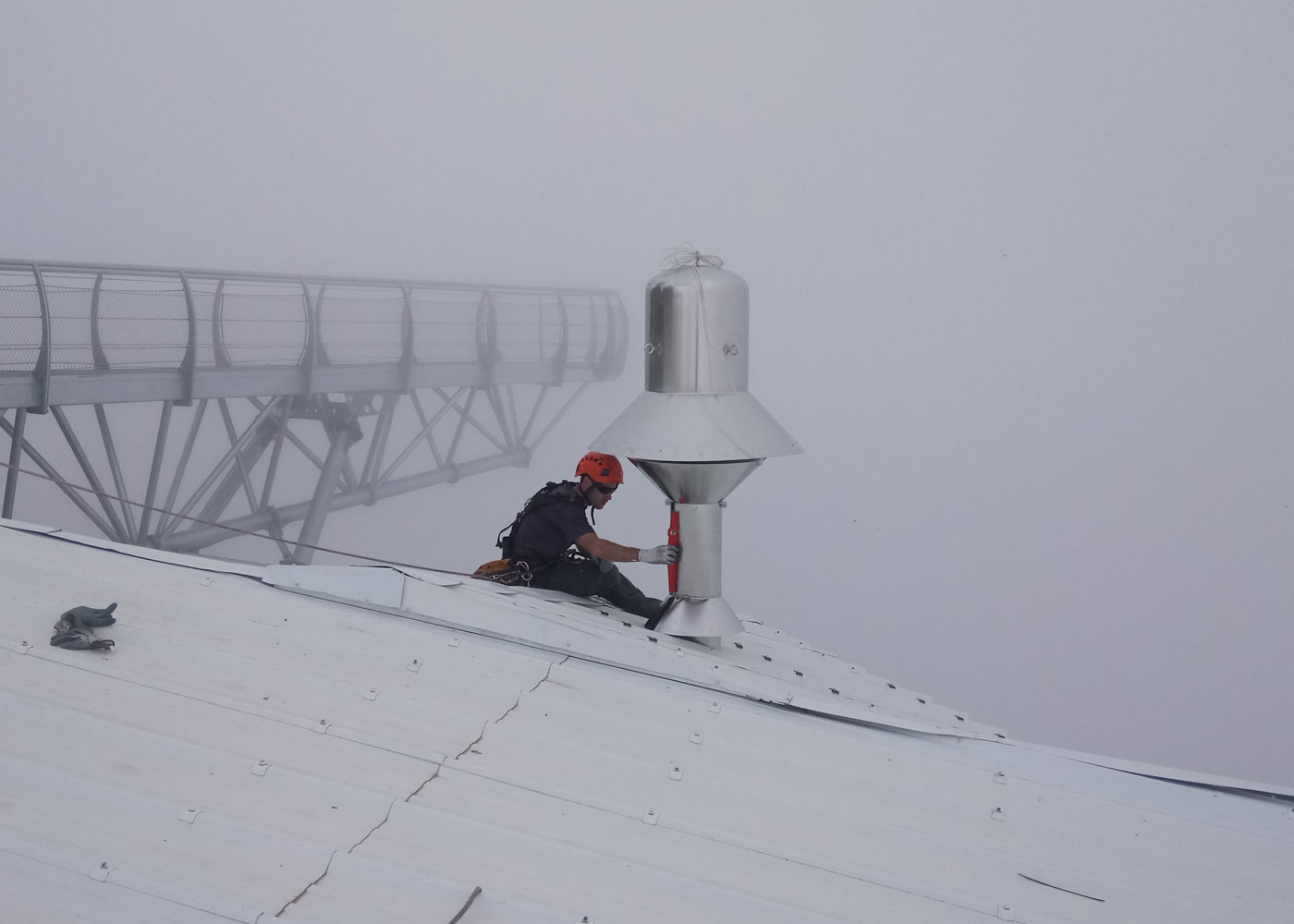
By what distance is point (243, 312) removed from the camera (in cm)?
957

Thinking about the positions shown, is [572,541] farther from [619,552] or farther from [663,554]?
[663,554]

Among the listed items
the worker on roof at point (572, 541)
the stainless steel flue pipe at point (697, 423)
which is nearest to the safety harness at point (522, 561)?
the worker on roof at point (572, 541)

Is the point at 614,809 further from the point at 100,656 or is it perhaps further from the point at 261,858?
the point at 100,656

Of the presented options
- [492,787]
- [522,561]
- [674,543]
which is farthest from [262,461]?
[492,787]

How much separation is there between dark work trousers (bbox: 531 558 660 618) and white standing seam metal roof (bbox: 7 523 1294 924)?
132 cm

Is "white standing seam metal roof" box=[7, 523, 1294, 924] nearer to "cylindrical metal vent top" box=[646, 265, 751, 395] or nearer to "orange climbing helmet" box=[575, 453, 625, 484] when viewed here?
"orange climbing helmet" box=[575, 453, 625, 484]

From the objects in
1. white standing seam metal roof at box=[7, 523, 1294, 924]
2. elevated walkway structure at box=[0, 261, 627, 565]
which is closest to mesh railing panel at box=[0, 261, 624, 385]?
elevated walkway structure at box=[0, 261, 627, 565]

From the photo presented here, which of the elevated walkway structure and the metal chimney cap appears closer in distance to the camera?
the metal chimney cap

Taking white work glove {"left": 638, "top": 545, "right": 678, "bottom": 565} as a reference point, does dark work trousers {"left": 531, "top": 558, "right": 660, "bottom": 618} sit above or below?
below

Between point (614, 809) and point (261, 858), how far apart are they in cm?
101

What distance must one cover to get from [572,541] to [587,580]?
0.40 meters

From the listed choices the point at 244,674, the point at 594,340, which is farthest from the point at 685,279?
the point at 594,340

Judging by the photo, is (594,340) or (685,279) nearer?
(685,279)

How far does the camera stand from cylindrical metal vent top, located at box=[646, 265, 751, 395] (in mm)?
4953
